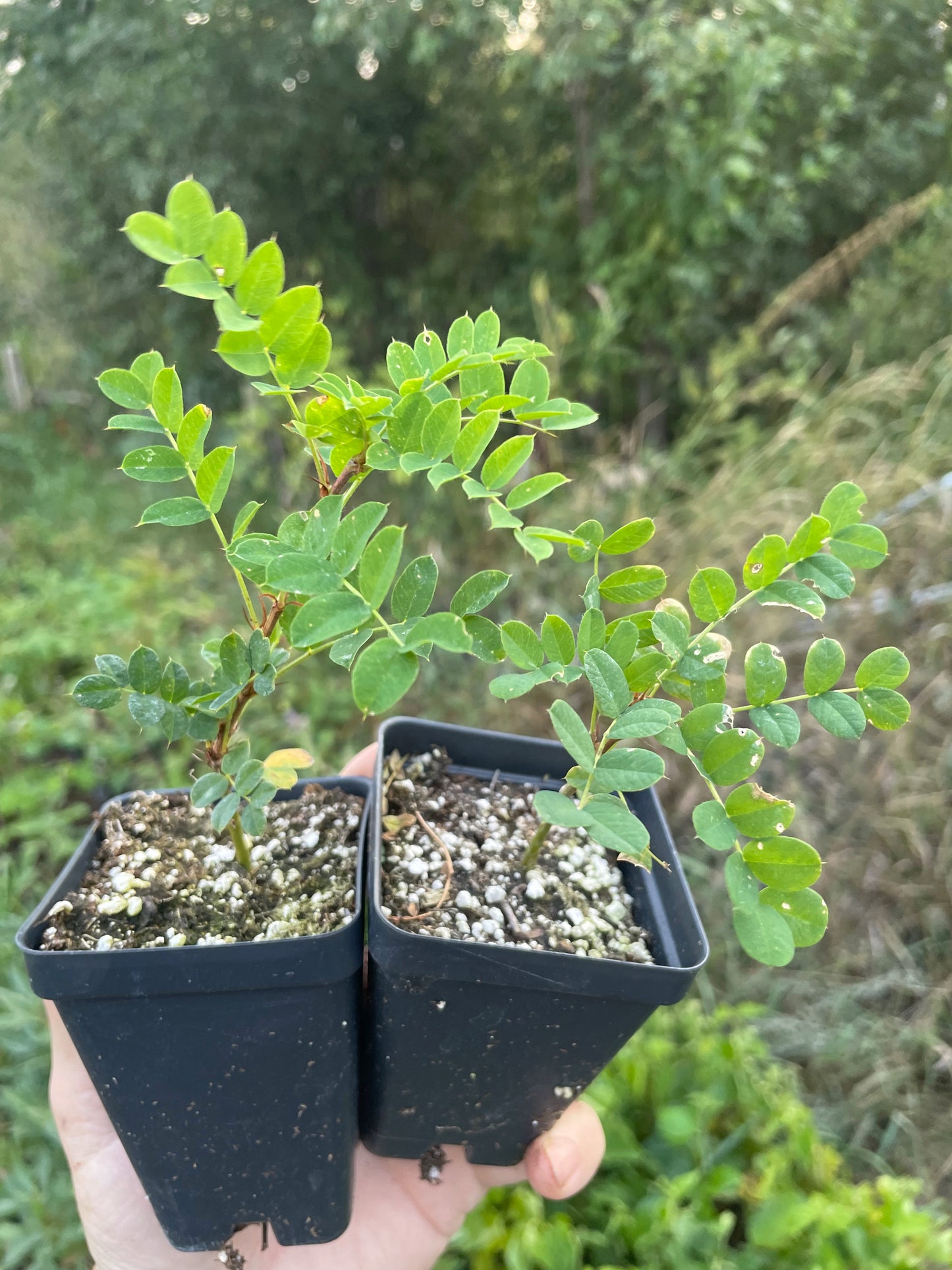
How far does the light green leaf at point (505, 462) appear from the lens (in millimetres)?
456

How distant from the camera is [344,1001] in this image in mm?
522

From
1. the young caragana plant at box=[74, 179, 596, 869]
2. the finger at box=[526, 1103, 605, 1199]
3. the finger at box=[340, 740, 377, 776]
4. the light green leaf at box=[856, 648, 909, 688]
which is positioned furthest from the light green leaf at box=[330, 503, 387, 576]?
the finger at box=[526, 1103, 605, 1199]

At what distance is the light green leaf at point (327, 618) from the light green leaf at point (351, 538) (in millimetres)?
17

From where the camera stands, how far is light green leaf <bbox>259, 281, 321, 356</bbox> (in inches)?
15.5

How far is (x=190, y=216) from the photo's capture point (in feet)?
1.17

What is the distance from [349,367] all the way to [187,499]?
2.30 metres

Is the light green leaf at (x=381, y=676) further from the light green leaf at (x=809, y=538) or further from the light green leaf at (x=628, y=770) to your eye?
the light green leaf at (x=809, y=538)

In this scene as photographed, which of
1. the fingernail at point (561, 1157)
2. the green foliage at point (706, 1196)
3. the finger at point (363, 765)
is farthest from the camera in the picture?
the green foliage at point (706, 1196)

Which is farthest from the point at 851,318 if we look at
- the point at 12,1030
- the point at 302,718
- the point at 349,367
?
the point at 12,1030

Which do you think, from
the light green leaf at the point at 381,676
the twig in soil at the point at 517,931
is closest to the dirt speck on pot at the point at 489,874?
the twig in soil at the point at 517,931

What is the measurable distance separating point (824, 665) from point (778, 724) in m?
0.05

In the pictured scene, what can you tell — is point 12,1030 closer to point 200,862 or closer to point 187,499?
point 200,862

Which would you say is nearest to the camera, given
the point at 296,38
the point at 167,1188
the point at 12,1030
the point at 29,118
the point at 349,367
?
the point at 167,1188

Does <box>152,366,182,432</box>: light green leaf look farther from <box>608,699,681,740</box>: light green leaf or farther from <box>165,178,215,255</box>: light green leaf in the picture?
<box>608,699,681,740</box>: light green leaf
